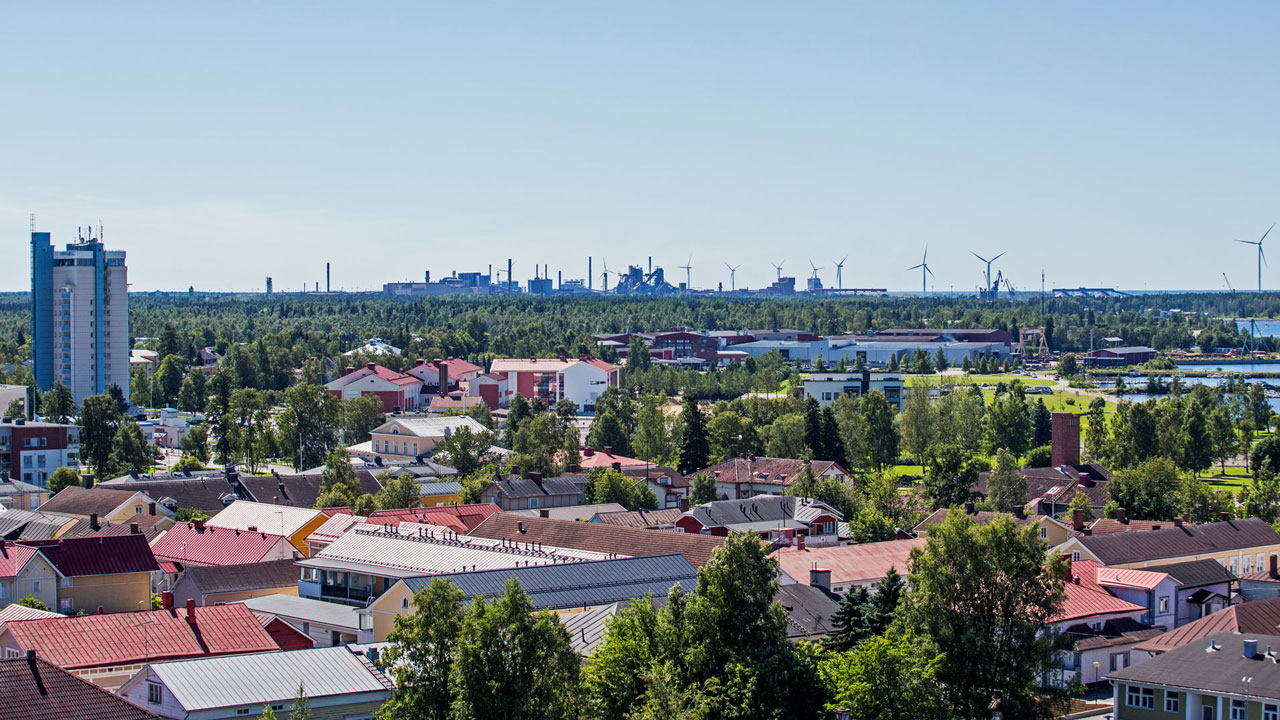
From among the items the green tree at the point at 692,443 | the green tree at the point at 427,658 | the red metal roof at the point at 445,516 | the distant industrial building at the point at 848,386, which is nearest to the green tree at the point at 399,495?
the red metal roof at the point at 445,516

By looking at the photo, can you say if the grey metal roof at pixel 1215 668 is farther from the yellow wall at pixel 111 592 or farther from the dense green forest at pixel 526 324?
the dense green forest at pixel 526 324

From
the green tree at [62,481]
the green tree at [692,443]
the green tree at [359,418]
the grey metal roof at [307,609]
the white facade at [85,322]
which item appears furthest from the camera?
the white facade at [85,322]

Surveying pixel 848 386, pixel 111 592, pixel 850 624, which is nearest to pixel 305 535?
pixel 111 592

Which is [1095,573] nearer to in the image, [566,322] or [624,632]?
[624,632]

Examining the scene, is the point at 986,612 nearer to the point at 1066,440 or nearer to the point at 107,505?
the point at 107,505

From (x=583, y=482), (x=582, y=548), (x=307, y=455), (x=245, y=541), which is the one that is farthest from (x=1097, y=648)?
(x=307, y=455)

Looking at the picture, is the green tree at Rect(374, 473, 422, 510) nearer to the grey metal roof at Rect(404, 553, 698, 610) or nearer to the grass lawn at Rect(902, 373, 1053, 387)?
the grey metal roof at Rect(404, 553, 698, 610)

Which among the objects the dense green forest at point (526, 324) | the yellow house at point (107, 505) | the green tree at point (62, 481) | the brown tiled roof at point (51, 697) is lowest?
the green tree at point (62, 481)
